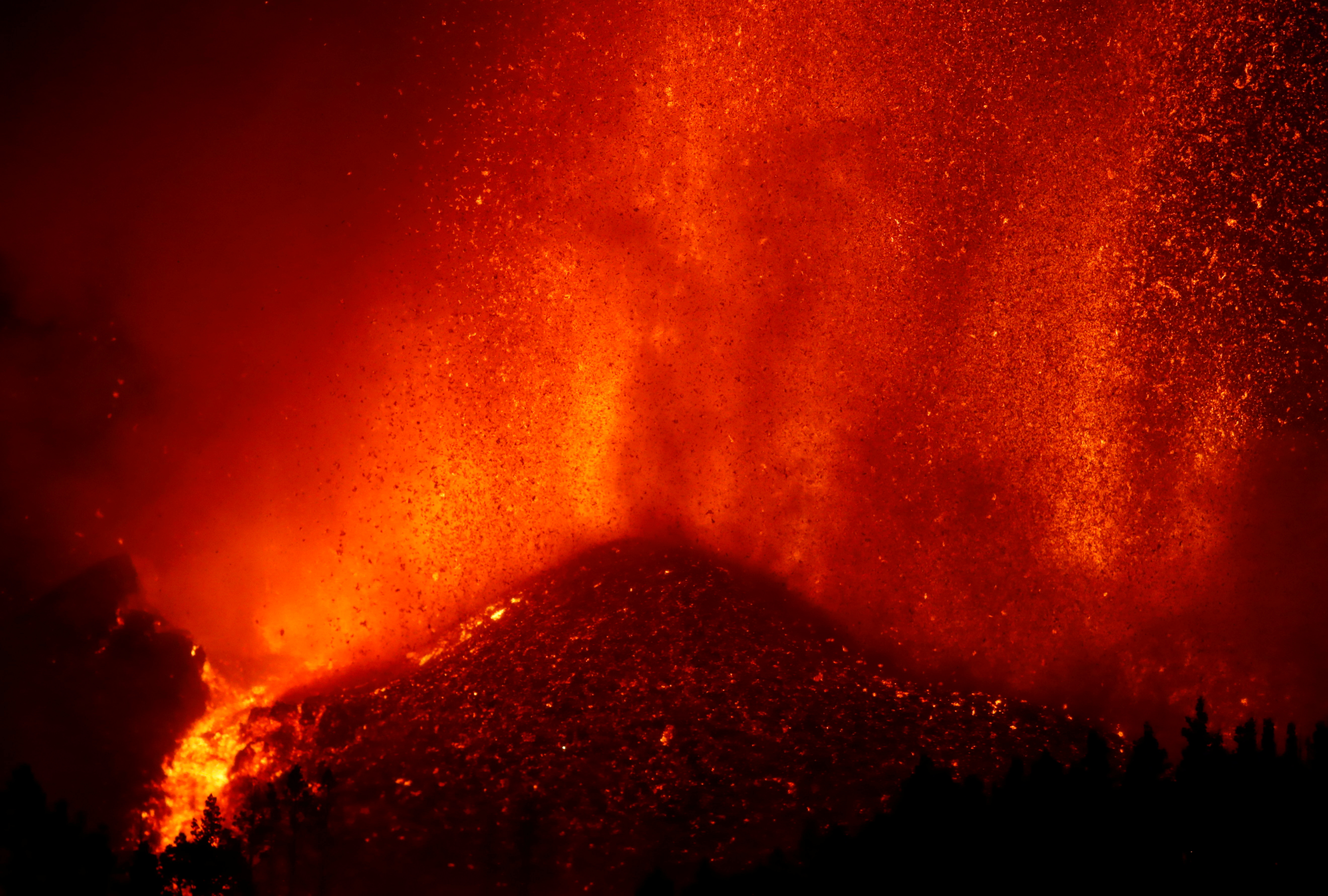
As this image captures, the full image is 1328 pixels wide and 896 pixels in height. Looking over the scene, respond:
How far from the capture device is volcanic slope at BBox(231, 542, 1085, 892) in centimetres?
1941

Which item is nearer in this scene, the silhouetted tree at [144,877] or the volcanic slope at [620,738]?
the silhouetted tree at [144,877]

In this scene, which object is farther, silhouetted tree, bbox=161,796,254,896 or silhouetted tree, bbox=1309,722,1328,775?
silhouetted tree, bbox=161,796,254,896

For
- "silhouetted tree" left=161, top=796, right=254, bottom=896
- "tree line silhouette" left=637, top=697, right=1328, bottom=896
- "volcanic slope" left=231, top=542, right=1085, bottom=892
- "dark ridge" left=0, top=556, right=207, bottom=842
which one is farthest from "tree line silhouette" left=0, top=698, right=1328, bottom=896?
"dark ridge" left=0, top=556, right=207, bottom=842

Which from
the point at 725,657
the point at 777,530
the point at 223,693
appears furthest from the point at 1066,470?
the point at 223,693

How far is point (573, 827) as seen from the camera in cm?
1978

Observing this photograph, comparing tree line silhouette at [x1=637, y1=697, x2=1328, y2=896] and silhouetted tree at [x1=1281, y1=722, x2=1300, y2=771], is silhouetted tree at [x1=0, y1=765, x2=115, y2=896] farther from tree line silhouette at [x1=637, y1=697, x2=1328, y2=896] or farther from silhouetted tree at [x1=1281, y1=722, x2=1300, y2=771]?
silhouetted tree at [x1=1281, y1=722, x2=1300, y2=771]

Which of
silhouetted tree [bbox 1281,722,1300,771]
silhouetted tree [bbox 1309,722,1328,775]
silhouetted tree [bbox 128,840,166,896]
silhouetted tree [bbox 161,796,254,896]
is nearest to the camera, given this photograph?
silhouetted tree [bbox 1309,722,1328,775]

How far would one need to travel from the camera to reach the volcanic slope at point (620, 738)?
19.4m

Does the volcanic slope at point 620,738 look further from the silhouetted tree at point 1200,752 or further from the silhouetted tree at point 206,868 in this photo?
the silhouetted tree at point 1200,752

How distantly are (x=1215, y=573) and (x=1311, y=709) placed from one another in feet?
12.4

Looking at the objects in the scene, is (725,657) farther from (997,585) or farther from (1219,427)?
(1219,427)

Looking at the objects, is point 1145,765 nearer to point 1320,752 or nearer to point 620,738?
point 1320,752

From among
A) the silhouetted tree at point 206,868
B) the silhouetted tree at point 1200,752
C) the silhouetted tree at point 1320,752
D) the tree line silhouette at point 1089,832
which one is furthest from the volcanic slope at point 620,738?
the silhouetted tree at point 1320,752

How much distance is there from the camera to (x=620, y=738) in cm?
2183
